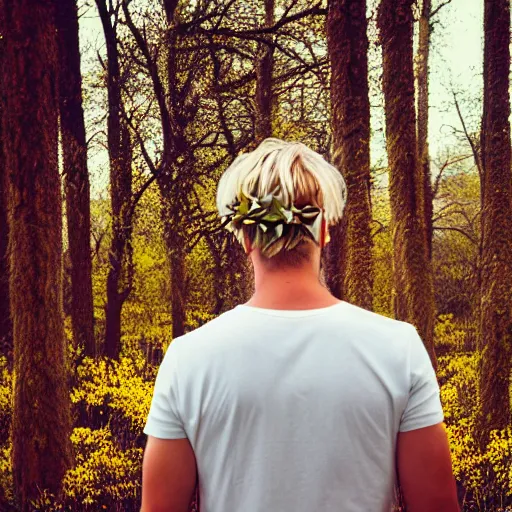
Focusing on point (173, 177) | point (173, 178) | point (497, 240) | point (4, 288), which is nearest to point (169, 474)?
point (497, 240)

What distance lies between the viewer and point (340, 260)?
7.00m

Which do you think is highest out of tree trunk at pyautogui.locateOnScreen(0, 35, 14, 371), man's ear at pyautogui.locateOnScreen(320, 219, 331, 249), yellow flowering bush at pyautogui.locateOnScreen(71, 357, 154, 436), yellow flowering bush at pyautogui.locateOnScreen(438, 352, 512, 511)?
man's ear at pyautogui.locateOnScreen(320, 219, 331, 249)

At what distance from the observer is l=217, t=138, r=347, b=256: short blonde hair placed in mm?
1477

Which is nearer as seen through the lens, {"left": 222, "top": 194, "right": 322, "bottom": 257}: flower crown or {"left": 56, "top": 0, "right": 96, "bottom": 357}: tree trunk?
{"left": 222, "top": 194, "right": 322, "bottom": 257}: flower crown

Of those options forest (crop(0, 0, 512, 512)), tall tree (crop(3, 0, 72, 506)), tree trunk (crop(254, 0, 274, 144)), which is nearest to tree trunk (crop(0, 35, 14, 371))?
forest (crop(0, 0, 512, 512))

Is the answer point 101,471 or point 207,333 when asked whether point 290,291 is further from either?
point 101,471

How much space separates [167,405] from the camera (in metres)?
1.49

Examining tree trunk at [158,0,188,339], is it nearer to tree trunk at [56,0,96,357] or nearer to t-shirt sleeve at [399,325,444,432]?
tree trunk at [56,0,96,357]

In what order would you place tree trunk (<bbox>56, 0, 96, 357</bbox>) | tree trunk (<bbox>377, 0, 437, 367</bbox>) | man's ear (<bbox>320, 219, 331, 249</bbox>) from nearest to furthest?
man's ear (<bbox>320, 219, 331, 249</bbox>), tree trunk (<bbox>377, 0, 437, 367</bbox>), tree trunk (<bbox>56, 0, 96, 357</bbox>)

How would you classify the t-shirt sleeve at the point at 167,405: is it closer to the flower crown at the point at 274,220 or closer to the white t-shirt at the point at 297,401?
the white t-shirt at the point at 297,401

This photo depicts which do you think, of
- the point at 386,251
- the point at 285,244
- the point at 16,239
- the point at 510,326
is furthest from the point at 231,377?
the point at 386,251

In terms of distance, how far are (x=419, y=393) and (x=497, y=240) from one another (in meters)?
8.29

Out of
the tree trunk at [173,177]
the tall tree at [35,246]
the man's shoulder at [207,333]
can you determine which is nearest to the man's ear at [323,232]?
the man's shoulder at [207,333]

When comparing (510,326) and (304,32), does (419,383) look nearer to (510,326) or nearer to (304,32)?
(510,326)
